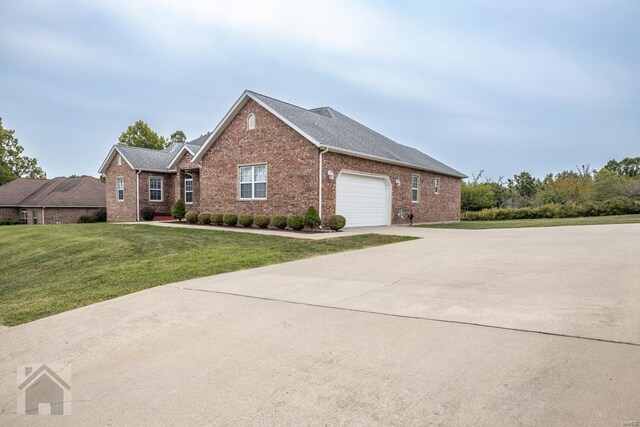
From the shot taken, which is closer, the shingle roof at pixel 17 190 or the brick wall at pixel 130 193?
the brick wall at pixel 130 193

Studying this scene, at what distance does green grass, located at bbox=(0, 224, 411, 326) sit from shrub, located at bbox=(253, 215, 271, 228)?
2.18 m

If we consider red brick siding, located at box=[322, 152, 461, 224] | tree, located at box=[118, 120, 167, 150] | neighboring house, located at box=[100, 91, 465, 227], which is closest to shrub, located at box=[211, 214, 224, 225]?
neighboring house, located at box=[100, 91, 465, 227]

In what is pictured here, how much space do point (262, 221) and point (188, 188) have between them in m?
9.90

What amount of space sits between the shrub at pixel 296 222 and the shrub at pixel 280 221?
38 cm

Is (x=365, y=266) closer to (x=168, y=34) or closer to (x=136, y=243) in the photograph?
(x=136, y=243)

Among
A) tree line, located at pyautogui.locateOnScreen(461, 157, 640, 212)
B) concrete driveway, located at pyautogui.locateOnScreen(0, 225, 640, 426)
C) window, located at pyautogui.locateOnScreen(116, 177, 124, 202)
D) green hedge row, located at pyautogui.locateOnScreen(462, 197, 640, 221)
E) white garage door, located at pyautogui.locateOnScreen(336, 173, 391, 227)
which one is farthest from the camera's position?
tree line, located at pyautogui.locateOnScreen(461, 157, 640, 212)

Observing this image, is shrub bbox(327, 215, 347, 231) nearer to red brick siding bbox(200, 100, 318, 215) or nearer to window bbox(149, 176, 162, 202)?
red brick siding bbox(200, 100, 318, 215)

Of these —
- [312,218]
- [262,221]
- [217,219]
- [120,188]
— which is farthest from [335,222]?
[120,188]

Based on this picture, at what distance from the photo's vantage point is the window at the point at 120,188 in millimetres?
27422

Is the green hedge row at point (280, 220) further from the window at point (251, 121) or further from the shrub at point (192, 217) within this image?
the window at point (251, 121)

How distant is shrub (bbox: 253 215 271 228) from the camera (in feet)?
55.5

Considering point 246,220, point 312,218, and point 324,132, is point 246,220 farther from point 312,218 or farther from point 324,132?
point 324,132

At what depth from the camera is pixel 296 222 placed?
51.8 ft

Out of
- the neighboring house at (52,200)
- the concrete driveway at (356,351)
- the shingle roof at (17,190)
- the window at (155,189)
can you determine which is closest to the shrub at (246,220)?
the concrete driveway at (356,351)
